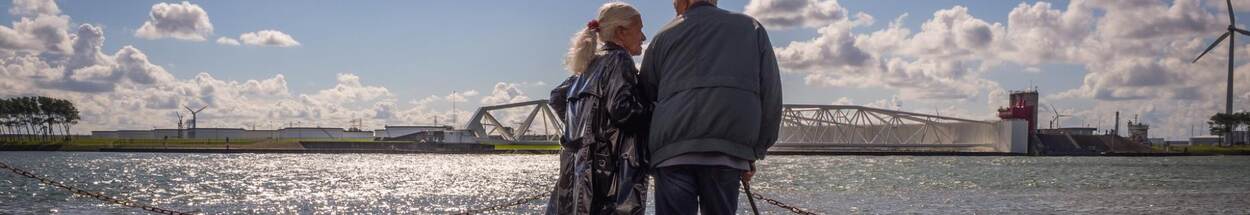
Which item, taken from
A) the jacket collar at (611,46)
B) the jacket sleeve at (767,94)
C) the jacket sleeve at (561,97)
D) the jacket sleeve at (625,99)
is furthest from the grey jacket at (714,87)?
the jacket sleeve at (561,97)

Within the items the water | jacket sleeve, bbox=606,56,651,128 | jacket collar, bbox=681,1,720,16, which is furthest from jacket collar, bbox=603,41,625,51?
the water

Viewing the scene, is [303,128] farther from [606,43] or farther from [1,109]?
[606,43]

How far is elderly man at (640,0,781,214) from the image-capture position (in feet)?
12.5

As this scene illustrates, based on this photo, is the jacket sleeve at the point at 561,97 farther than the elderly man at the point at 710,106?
Yes

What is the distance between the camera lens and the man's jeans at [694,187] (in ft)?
13.0

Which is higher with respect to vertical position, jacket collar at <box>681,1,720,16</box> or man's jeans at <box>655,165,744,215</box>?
jacket collar at <box>681,1,720,16</box>

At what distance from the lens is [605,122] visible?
4.16 metres

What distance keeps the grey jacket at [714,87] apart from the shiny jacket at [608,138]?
13 centimetres

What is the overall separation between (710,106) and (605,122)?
523 mm

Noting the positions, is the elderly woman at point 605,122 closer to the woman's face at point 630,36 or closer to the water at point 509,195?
the woman's face at point 630,36

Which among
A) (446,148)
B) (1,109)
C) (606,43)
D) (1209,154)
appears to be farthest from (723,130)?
(1,109)

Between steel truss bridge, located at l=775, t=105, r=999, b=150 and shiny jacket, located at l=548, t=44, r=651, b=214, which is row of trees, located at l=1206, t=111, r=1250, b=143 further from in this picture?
shiny jacket, located at l=548, t=44, r=651, b=214

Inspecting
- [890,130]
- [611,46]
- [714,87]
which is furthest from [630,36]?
[890,130]

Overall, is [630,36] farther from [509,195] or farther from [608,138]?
[509,195]
